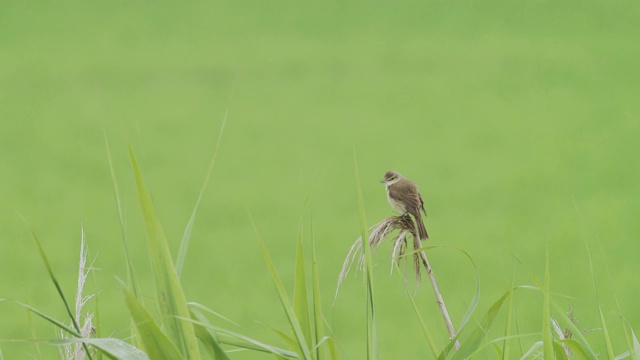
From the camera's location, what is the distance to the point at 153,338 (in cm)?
87

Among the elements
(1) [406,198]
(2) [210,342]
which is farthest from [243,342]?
(1) [406,198]

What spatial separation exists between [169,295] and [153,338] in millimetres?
39

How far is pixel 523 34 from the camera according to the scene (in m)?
9.83

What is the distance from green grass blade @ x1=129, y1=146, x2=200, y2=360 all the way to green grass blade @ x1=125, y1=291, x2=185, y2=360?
0.02 meters

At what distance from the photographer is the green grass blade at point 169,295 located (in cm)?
89

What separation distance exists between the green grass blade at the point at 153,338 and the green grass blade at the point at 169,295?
0.06 feet

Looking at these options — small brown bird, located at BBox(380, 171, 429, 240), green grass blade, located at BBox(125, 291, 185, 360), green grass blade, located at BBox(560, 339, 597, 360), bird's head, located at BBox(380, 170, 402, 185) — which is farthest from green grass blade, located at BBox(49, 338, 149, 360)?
bird's head, located at BBox(380, 170, 402, 185)

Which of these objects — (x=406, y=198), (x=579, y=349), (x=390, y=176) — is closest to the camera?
(x=579, y=349)

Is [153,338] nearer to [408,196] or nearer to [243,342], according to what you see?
[243,342]

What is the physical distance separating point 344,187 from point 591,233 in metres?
1.69

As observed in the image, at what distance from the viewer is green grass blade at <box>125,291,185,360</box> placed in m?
0.86

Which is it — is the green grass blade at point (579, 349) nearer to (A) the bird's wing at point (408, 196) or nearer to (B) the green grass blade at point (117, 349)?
(B) the green grass blade at point (117, 349)

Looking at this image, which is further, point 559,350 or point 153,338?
point 559,350

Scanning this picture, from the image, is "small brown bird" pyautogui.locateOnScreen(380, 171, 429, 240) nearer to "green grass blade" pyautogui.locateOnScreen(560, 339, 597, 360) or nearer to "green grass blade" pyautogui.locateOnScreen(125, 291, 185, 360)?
"green grass blade" pyautogui.locateOnScreen(560, 339, 597, 360)
